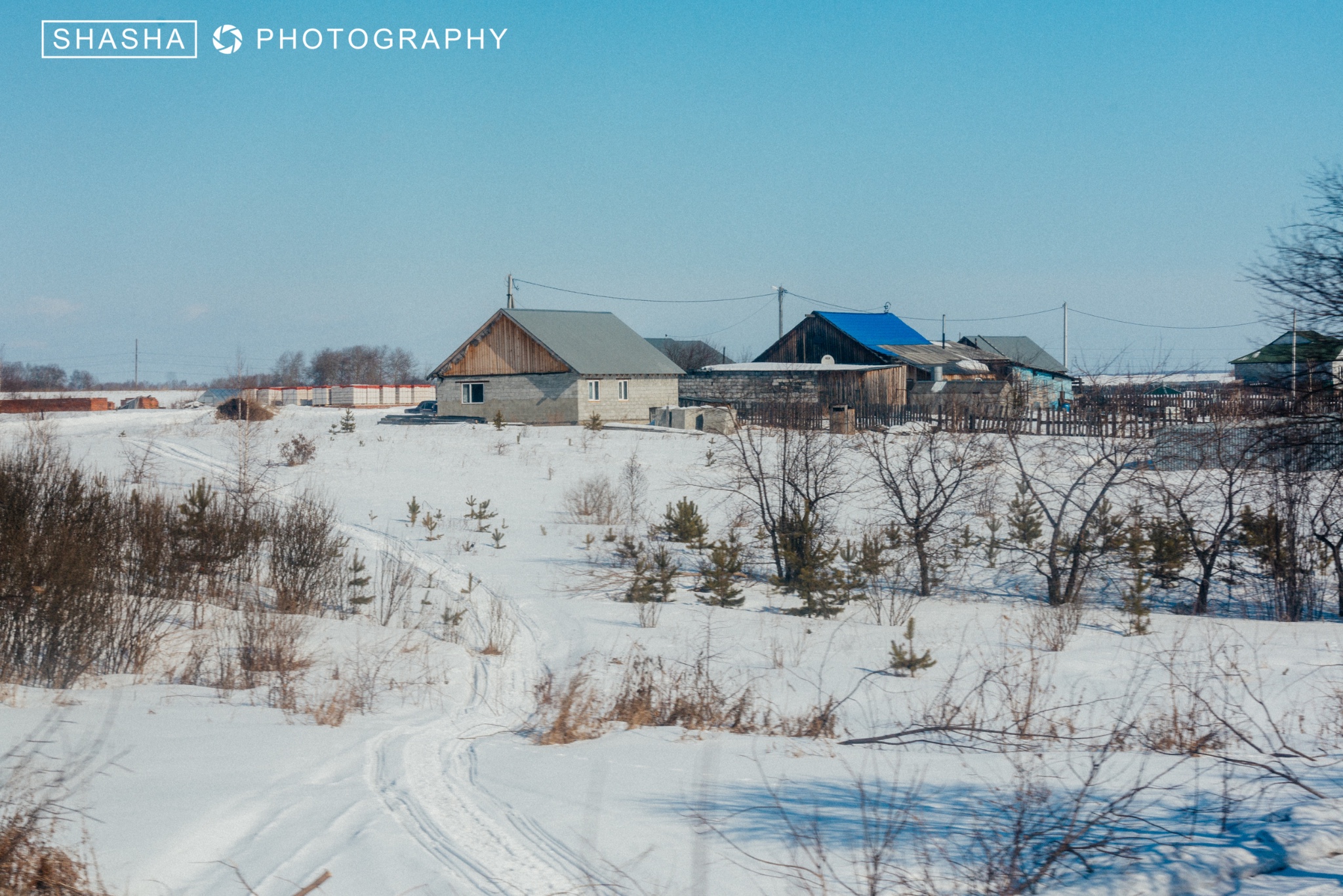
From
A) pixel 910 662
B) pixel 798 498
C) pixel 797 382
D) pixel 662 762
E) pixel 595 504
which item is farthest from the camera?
pixel 797 382

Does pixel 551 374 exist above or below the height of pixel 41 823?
above

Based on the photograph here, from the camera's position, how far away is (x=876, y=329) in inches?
2282

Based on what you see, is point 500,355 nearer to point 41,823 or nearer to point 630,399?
point 630,399

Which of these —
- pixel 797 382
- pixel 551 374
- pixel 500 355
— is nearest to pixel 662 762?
pixel 551 374

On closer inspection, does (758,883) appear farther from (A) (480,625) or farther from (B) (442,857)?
(A) (480,625)

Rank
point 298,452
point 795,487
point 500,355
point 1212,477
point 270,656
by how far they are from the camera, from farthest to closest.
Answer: point 500,355 < point 298,452 < point 1212,477 < point 795,487 < point 270,656

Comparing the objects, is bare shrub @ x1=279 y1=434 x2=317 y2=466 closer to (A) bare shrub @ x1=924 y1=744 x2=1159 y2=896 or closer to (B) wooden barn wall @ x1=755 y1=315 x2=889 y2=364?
(A) bare shrub @ x1=924 y1=744 x2=1159 y2=896

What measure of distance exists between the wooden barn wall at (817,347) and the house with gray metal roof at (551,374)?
556 inches

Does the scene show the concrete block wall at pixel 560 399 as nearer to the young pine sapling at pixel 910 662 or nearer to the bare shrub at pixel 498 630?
the bare shrub at pixel 498 630

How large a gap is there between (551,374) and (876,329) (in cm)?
2616

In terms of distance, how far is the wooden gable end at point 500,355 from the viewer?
40000 mm

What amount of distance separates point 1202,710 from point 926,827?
3.98 meters

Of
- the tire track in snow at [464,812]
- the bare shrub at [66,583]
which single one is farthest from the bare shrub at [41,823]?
the bare shrub at [66,583]

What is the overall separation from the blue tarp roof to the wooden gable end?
20884 millimetres
